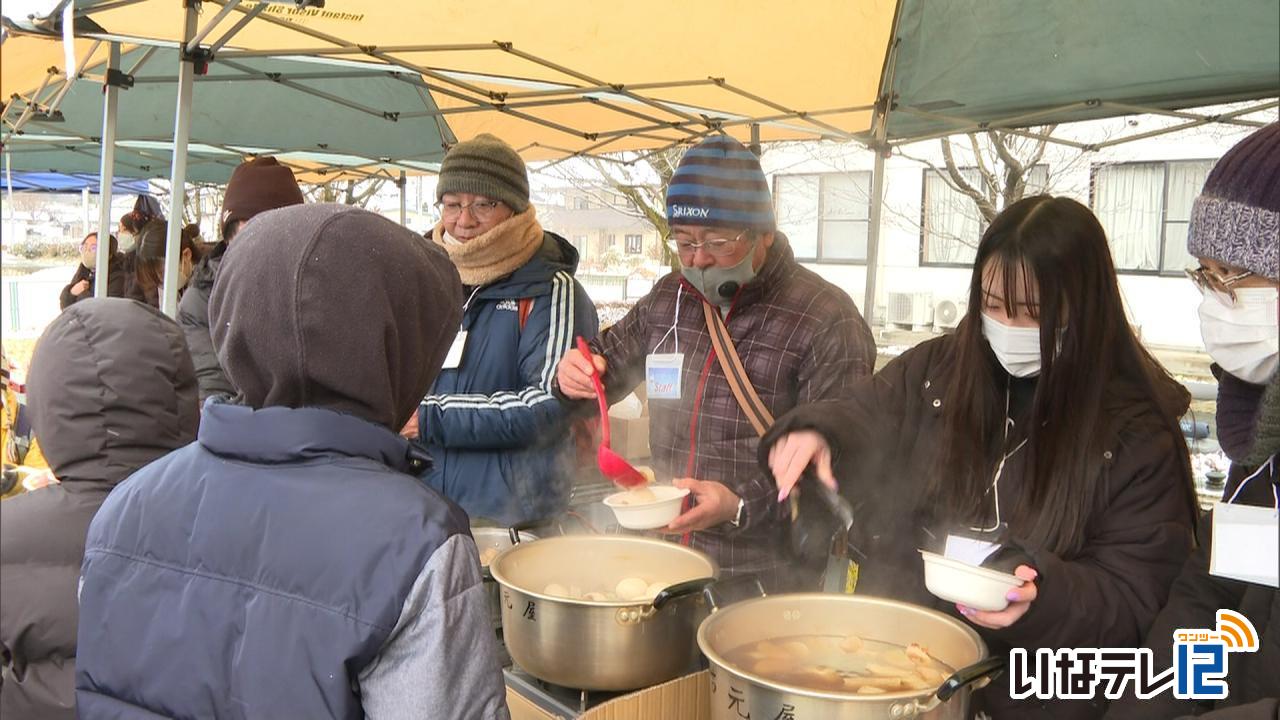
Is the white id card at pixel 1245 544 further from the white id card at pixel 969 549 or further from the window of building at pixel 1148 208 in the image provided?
the window of building at pixel 1148 208

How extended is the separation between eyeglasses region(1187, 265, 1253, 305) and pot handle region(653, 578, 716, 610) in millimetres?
890

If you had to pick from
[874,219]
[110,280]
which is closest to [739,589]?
[874,219]

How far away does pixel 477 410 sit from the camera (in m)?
2.39

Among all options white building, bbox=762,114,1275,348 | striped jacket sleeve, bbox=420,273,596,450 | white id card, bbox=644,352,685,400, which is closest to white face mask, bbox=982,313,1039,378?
white id card, bbox=644,352,685,400

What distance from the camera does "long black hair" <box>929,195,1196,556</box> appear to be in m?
1.50

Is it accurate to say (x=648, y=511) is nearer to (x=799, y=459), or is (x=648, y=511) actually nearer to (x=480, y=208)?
(x=799, y=459)

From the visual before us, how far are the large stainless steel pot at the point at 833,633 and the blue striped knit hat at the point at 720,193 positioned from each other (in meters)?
0.95

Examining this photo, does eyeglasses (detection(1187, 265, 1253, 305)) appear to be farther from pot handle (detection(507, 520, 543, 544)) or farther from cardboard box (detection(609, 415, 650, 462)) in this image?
cardboard box (detection(609, 415, 650, 462))

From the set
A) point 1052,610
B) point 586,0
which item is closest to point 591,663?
point 1052,610

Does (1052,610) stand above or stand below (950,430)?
below

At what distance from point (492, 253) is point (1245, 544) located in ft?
6.24

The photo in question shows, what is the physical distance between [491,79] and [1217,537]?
394cm

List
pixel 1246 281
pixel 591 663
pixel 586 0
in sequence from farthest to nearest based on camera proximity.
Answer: pixel 586 0 < pixel 591 663 < pixel 1246 281

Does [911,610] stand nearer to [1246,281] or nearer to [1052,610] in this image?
[1052,610]
